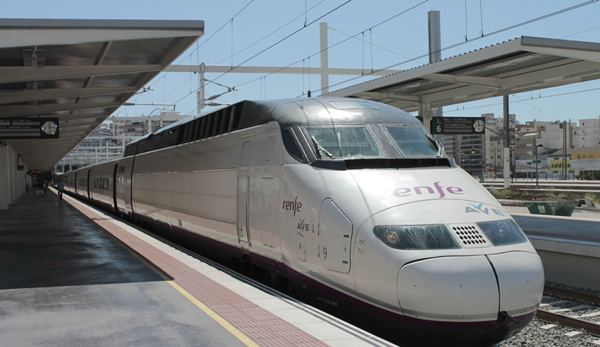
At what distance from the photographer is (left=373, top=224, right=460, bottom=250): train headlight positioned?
5.85m

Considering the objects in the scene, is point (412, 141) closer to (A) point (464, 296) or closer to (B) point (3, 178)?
(A) point (464, 296)

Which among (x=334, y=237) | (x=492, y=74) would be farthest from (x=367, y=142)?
(x=492, y=74)

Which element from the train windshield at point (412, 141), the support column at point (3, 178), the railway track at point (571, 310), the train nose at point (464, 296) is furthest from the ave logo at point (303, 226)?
the support column at point (3, 178)

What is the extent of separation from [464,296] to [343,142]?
2.97 metres

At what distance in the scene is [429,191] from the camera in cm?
658

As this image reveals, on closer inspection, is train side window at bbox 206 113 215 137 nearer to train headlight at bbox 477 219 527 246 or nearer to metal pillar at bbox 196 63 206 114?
train headlight at bbox 477 219 527 246

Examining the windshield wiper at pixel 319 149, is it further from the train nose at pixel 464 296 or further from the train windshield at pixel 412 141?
the train nose at pixel 464 296

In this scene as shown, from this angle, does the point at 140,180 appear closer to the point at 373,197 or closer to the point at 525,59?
the point at 525,59

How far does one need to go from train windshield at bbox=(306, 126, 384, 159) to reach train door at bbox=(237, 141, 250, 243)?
5.02 feet

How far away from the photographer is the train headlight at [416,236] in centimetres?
585

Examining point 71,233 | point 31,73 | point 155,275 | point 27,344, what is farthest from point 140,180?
point 27,344

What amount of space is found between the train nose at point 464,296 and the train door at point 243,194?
379cm

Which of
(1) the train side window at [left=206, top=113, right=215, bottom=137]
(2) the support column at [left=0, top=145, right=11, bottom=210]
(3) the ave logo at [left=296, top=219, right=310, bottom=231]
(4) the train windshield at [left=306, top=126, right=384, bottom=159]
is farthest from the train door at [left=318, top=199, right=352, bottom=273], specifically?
(2) the support column at [left=0, top=145, right=11, bottom=210]

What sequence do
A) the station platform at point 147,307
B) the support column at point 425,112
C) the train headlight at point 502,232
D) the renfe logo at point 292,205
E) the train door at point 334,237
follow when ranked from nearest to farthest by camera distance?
the station platform at point 147,307 → the train headlight at point 502,232 → the train door at point 334,237 → the renfe logo at point 292,205 → the support column at point 425,112
